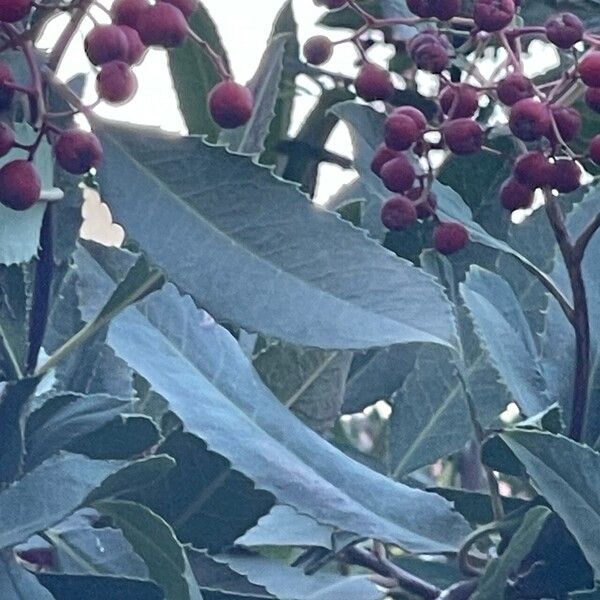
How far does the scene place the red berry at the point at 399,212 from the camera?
851 millimetres

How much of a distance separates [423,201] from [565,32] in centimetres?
14

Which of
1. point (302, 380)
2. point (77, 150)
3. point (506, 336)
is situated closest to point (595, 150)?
point (506, 336)

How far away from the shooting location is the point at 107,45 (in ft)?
2.25

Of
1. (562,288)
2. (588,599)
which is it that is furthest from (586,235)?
(588,599)

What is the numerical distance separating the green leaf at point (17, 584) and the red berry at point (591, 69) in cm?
44

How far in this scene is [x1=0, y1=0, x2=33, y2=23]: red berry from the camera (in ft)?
2.07

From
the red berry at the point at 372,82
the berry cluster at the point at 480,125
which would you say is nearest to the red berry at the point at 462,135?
the berry cluster at the point at 480,125

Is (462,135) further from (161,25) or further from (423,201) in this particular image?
(161,25)

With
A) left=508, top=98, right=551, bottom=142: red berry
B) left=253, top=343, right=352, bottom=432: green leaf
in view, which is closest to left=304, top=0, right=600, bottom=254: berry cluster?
left=508, top=98, right=551, bottom=142: red berry

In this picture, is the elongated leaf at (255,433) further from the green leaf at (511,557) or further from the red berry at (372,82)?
the red berry at (372,82)

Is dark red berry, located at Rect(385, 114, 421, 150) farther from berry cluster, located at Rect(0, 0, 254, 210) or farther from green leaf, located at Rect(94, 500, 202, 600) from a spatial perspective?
green leaf, located at Rect(94, 500, 202, 600)

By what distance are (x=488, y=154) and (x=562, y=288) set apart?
0.17m

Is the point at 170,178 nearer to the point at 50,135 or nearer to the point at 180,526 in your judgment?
the point at 50,135

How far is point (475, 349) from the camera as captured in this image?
90 centimetres
